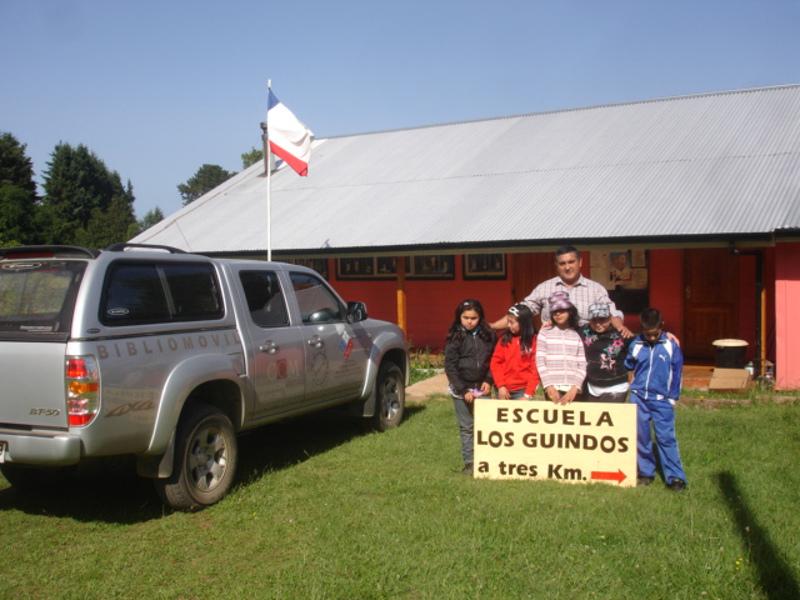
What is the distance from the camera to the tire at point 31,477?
655 centimetres

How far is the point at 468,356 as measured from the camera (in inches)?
261

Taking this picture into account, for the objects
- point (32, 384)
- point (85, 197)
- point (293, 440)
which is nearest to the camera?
point (32, 384)

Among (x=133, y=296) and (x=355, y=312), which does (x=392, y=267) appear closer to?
(x=355, y=312)

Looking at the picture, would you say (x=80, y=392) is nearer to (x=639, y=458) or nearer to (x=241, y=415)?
(x=241, y=415)

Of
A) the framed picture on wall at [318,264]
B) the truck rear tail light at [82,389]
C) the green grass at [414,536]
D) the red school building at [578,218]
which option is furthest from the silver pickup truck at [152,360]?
the framed picture on wall at [318,264]

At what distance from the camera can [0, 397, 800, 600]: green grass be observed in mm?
4430

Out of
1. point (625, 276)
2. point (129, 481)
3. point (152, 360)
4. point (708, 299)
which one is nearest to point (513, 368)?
point (152, 360)

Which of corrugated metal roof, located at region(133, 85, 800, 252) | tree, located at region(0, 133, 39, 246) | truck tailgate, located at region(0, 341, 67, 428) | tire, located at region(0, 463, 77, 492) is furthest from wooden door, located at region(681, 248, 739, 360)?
tree, located at region(0, 133, 39, 246)

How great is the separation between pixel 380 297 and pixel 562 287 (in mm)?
10529

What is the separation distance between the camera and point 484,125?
1891 centimetres

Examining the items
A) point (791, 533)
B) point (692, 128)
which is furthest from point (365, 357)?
point (692, 128)

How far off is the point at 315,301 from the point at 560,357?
8.87ft

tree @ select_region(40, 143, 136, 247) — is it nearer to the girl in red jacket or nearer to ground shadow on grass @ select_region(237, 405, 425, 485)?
ground shadow on grass @ select_region(237, 405, 425, 485)

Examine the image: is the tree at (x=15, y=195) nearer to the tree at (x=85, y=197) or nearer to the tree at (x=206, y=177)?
the tree at (x=85, y=197)
